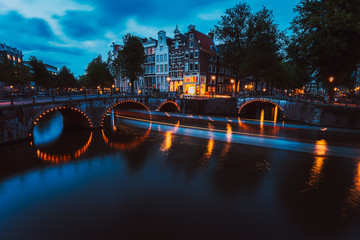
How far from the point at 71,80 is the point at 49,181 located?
92.1m

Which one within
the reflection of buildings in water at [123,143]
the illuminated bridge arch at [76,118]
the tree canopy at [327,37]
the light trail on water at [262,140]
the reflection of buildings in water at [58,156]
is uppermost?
the tree canopy at [327,37]

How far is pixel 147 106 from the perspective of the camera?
35281mm

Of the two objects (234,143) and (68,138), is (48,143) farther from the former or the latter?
(234,143)

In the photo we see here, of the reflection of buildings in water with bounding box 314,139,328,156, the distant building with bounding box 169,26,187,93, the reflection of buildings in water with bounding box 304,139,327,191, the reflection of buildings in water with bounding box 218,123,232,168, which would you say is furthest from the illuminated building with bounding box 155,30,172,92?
the reflection of buildings in water with bounding box 304,139,327,191

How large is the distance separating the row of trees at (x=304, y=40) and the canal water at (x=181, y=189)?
1229 cm

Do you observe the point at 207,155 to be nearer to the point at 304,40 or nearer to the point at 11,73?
→ the point at 304,40

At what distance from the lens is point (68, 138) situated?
23.0 meters

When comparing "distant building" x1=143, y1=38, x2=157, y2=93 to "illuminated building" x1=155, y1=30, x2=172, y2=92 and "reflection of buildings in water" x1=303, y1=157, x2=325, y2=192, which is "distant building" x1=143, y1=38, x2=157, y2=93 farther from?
"reflection of buildings in water" x1=303, y1=157, x2=325, y2=192

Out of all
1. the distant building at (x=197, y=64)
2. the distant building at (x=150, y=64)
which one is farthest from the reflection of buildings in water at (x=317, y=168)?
the distant building at (x=150, y=64)

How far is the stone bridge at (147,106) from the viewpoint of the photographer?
60.1ft

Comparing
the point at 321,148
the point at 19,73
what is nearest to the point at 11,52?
the point at 19,73

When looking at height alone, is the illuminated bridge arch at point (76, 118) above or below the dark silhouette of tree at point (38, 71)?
below

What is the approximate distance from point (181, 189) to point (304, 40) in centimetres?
2731

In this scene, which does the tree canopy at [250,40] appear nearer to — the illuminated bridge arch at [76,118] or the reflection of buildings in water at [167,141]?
the reflection of buildings in water at [167,141]
